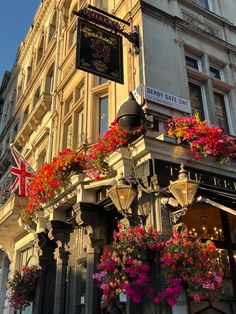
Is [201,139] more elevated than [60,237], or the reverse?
[201,139]

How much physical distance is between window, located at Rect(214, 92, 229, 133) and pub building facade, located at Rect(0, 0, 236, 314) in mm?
43

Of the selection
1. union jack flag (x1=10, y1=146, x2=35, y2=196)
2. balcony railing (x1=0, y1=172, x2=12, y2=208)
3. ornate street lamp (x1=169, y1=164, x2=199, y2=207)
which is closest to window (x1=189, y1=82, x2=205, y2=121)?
ornate street lamp (x1=169, y1=164, x2=199, y2=207)

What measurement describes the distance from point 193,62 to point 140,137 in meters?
5.05

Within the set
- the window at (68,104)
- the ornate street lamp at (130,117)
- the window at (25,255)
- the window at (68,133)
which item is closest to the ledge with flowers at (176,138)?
the ornate street lamp at (130,117)

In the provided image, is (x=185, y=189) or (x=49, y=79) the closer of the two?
(x=185, y=189)

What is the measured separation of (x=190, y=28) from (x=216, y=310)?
26.7ft

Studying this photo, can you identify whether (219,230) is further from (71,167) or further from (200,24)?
(200,24)

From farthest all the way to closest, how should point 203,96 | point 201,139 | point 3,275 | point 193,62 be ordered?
point 3,275 → point 193,62 → point 203,96 → point 201,139

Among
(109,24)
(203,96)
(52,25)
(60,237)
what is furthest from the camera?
(52,25)

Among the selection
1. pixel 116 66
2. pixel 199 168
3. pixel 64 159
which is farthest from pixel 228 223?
pixel 116 66

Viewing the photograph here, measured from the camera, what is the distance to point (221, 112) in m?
10.8

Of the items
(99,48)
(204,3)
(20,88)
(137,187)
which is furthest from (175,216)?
(20,88)

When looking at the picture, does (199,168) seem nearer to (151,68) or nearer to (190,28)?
(151,68)

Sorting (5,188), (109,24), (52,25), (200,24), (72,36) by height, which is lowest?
(5,188)
